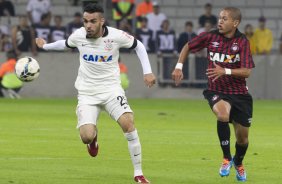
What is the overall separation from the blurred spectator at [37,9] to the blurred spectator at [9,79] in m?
2.35

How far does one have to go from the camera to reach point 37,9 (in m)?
32.4

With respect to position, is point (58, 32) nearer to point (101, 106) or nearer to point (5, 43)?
point (5, 43)

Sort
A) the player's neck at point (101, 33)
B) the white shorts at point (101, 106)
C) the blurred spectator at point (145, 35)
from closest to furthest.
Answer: the white shorts at point (101, 106)
the player's neck at point (101, 33)
the blurred spectator at point (145, 35)

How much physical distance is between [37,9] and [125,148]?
53.8 feet

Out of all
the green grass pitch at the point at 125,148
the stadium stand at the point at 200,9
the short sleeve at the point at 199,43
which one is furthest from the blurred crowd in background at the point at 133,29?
the short sleeve at the point at 199,43

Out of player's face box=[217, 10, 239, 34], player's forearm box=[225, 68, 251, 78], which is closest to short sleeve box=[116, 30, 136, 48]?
player's face box=[217, 10, 239, 34]

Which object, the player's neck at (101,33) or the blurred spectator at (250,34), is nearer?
the player's neck at (101,33)

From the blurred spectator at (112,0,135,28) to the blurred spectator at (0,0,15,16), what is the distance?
3239 mm

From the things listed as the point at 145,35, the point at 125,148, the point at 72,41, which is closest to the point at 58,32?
the point at 145,35

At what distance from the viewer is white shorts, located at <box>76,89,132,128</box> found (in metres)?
12.2

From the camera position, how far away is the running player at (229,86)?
12.6 m

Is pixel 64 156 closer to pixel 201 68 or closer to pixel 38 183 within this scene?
pixel 38 183

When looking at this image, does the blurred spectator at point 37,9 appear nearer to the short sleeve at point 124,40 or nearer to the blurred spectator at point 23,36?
the blurred spectator at point 23,36

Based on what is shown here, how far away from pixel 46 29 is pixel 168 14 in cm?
737
